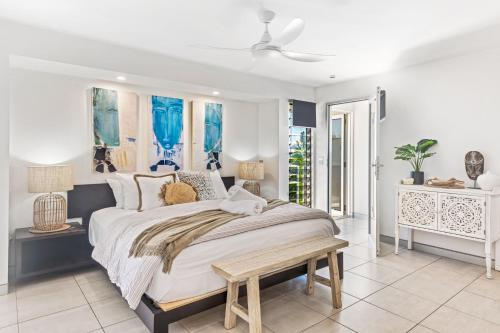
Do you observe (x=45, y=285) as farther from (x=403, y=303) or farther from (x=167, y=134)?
(x=403, y=303)

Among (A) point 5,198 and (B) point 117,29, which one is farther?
(B) point 117,29

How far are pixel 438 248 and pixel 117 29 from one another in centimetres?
456

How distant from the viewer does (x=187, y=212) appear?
10.4 ft

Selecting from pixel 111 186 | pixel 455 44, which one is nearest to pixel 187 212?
pixel 111 186

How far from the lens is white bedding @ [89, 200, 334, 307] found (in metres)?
2.15

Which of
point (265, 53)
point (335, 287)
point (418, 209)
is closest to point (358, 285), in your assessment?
point (335, 287)

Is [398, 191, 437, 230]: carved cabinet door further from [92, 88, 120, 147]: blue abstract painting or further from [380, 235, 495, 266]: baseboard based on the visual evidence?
[92, 88, 120, 147]: blue abstract painting

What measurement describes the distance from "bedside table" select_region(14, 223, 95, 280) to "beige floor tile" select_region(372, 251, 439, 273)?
3.40m

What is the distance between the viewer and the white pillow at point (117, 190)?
370 centimetres

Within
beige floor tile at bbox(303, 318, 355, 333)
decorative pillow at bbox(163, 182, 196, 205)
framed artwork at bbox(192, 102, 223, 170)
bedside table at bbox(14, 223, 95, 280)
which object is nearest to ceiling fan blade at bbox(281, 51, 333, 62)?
decorative pillow at bbox(163, 182, 196, 205)

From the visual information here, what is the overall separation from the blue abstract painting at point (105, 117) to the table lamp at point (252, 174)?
6.60 ft

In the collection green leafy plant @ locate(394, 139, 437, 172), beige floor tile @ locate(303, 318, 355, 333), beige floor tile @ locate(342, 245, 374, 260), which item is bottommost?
beige floor tile @ locate(303, 318, 355, 333)

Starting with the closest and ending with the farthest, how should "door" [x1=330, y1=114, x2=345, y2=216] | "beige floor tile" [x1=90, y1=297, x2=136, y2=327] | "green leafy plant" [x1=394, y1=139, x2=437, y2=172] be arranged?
"beige floor tile" [x1=90, y1=297, x2=136, y2=327]
"green leafy plant" [x1=394, y1=139, x2=437, y2=172]
"door" [x1=330, y1=114, x2=345, y2=216]

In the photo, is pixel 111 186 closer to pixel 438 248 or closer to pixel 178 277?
pixel 178 277
